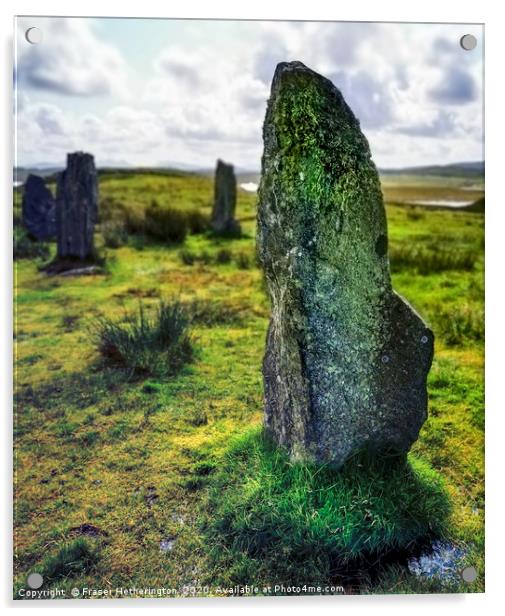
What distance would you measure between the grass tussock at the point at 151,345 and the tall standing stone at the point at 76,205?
3.79m

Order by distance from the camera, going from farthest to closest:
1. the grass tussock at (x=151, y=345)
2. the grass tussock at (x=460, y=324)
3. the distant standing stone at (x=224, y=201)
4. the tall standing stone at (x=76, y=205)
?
the distant standing stone at (x=224, y=201) < the tall standing stone at (x=76, y=205) < the grass tussock at (x=460, y=324) < the grass tussock at (x=151, y=345)

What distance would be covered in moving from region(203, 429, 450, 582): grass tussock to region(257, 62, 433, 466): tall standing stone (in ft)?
0.54

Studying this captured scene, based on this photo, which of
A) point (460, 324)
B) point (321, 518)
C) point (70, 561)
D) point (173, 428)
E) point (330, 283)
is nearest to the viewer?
point (330, 283)

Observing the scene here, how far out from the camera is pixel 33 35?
4762 millimetres

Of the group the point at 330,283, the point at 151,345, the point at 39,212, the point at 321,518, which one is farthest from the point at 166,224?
the point at 321,518

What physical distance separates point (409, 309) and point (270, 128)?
1.32 m

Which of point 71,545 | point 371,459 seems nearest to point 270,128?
point 371,459

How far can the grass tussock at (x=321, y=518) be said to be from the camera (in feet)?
12.4

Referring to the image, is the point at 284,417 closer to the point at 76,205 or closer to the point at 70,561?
the point at 70,561

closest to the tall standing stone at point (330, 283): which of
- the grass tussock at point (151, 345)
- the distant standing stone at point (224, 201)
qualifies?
the grass tussock at point (151, 345)

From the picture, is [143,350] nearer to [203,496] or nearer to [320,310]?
[203,496]

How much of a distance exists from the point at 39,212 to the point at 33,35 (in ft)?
27.0

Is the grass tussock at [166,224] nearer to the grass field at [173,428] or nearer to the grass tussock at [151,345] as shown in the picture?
the grass field at [173,428]

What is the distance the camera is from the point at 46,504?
446 cm
